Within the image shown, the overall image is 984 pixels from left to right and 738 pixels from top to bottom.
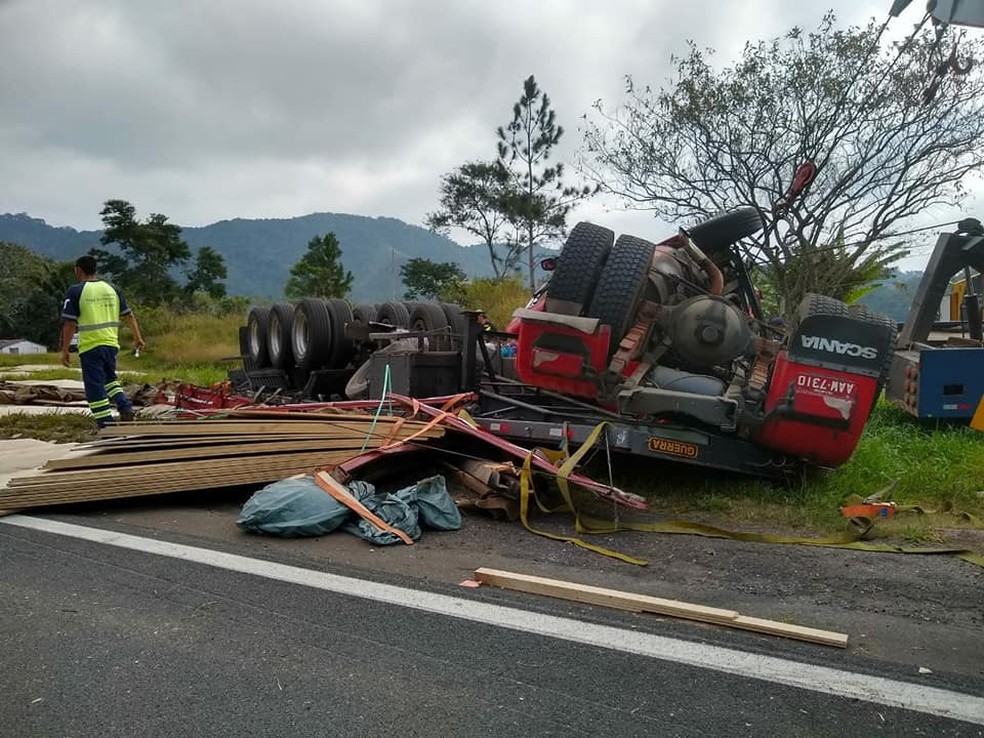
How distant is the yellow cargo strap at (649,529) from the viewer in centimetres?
390

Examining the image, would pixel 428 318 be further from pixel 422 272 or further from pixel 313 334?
pixel 422 272

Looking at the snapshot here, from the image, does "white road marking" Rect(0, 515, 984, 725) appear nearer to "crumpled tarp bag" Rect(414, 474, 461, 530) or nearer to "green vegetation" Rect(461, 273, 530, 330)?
"crumpled tarp bag" Rect(414, 474, 461, 530)

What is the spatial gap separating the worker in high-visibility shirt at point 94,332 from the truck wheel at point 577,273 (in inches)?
171

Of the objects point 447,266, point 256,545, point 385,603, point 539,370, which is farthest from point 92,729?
point 447,266

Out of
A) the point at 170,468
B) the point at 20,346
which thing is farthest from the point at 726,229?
the point at 20,346

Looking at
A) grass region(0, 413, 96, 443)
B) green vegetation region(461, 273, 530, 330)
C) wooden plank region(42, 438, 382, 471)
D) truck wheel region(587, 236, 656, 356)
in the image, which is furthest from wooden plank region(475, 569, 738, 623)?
green vegetation region(461, 273, 530, 330)

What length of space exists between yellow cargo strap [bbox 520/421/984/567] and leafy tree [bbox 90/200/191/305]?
49.9m

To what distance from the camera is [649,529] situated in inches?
171

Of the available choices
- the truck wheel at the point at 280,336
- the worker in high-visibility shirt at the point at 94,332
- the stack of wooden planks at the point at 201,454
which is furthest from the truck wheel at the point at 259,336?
the stack of wooden planks at the point at 201,454

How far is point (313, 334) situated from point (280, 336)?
749mm

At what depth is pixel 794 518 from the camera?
15.1 feet

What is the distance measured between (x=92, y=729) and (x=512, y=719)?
3.99 feet

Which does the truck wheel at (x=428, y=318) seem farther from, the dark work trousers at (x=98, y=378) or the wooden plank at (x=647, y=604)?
the wooden plank at (x=647, y=604)

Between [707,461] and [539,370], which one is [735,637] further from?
[539,370]
